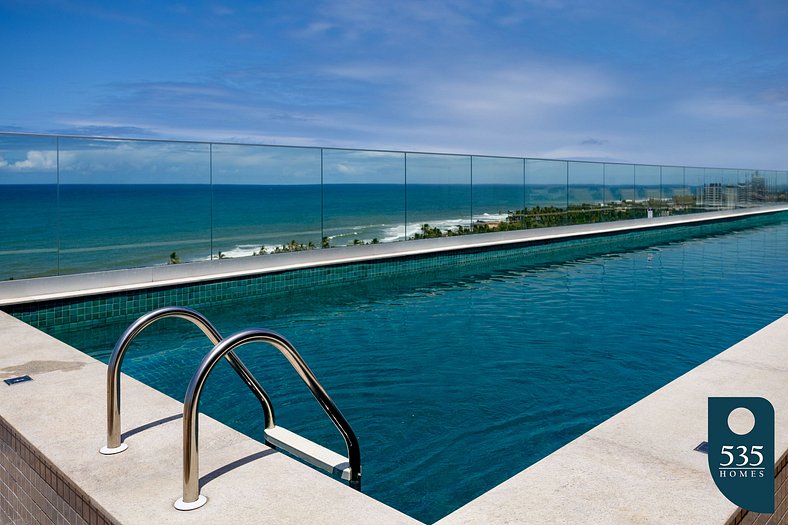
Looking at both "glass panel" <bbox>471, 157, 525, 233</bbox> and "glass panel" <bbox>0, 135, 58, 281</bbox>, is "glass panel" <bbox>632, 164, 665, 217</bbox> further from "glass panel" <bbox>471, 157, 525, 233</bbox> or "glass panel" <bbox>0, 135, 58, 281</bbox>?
"glass panel" <bbox>0, 135, 58, 281</bbox>

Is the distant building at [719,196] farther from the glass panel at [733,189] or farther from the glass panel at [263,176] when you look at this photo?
the glass panel at [263,176]

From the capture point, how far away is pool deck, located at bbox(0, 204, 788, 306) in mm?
6852

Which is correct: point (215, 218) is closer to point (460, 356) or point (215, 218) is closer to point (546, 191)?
point (546, 191)

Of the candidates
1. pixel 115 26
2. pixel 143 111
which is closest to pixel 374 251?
pixel 115 26

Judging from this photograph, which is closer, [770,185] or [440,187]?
[440,187]

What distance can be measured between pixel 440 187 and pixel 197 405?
41.2 ft

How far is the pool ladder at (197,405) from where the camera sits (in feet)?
6.46

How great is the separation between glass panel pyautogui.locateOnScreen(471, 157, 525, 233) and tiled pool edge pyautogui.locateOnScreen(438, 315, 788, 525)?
10.3 meters

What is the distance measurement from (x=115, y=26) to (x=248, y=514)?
24.7 m

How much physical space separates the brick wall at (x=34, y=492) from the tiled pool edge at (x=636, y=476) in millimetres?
1304

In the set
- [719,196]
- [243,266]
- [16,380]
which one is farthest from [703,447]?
[719,196]

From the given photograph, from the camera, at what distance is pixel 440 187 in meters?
14.2

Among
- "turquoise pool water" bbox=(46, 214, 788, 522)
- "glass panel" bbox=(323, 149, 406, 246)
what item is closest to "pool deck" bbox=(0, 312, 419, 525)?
"turquoise pool water" bbox=(46, 214, 788, 522)

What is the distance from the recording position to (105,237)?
101ft
